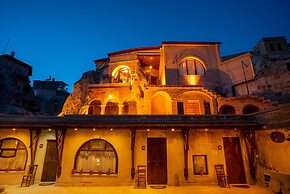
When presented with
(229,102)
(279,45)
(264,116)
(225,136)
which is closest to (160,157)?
(225,136)

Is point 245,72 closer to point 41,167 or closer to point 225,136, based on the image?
point 225,136

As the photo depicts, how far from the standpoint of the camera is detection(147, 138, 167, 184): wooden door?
10.5m

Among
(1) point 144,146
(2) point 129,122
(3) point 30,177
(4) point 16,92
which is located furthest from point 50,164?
(4) point 16,92

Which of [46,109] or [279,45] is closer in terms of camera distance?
[279,45]

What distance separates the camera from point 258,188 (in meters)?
9.55

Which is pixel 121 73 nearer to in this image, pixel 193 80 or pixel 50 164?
pixel 193 80

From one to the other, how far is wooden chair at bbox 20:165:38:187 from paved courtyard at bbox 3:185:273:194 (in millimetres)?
433

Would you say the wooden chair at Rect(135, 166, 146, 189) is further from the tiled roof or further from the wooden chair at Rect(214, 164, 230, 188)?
the wooden chair at Rect(214, 164, 230, 188)

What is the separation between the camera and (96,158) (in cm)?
1091

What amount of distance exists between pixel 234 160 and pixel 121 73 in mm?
19626

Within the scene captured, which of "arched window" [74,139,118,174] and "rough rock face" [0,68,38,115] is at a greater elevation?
"rough rock face" [0,68,38,115]

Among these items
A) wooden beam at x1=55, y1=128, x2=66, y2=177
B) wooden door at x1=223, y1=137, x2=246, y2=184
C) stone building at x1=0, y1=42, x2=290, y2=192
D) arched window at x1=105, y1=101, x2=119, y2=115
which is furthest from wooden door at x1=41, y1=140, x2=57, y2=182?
wooden door at x1=223, y1=137, x2=246, y2=184

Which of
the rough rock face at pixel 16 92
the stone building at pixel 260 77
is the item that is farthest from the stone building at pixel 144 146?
the rough rock face at pixel 16 92

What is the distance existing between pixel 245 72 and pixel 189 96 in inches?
367
